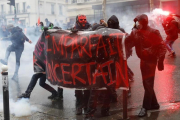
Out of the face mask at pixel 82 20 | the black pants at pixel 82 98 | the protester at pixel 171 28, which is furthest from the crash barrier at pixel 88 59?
the protester at pixel 171 28

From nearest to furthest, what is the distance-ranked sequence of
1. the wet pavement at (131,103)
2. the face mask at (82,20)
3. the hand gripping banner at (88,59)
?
the hand gripping banner at (88,59)
the wet pavement at (131,103)
the face mask at (82,20)

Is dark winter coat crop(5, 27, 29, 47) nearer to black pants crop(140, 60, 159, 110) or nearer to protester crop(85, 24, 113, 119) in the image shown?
protester crop(85, 24, 113, 119)

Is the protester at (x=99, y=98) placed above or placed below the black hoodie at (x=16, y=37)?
below

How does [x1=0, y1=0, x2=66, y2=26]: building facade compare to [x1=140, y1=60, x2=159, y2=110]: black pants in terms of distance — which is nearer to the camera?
[x1=140, y1=60, x2=159, y2=110]: black pants

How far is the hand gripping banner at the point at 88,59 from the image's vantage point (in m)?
4.32

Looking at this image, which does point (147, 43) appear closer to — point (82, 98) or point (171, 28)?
point (82, 98)

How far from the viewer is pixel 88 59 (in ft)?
14.5

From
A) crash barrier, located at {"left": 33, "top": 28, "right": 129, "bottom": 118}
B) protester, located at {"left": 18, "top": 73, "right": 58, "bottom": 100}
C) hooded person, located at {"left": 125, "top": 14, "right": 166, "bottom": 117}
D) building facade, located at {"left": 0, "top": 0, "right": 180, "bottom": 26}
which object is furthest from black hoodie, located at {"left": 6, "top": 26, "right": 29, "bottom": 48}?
building facade, located at {"left": 0, "top": 0, "right": 180, "bottom": 26}

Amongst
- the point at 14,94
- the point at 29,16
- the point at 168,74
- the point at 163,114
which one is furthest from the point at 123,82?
the point at 29,16

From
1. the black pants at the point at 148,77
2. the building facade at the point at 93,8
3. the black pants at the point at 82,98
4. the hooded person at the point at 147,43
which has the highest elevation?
the building facade at the point at 93,8

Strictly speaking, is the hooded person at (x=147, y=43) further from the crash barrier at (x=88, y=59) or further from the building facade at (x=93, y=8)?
the building facade at (x=93, y=8)

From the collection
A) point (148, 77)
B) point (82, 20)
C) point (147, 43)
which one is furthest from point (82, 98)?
point (147, 43)

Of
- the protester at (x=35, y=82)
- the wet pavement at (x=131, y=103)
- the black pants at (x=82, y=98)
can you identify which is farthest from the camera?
the protester at (x=35, y=82)

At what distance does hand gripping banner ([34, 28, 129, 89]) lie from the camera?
170 inches
